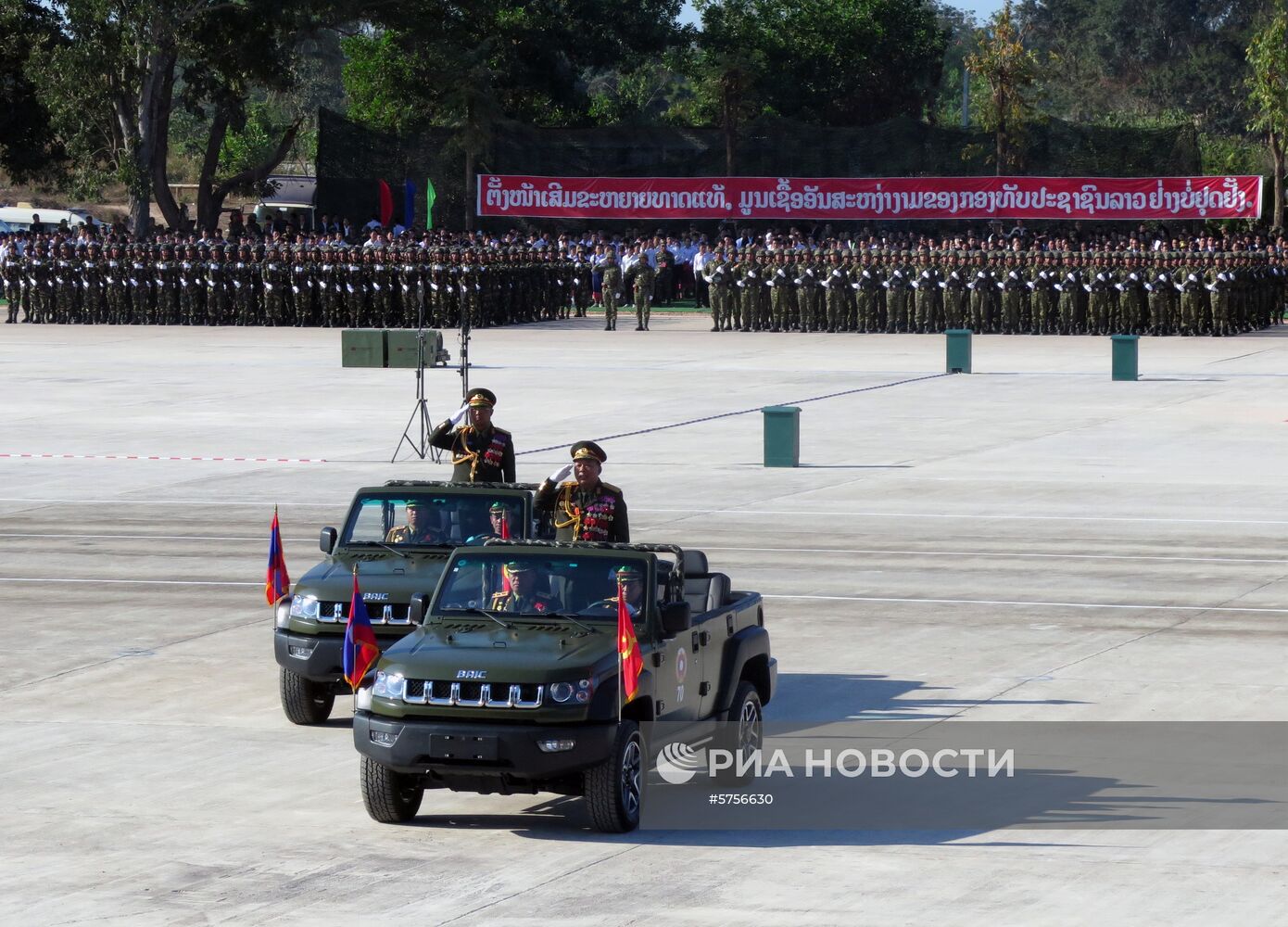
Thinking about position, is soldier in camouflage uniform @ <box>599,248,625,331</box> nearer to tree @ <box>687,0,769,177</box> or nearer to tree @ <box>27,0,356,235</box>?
tree @ <box>687,0,769,177</box>

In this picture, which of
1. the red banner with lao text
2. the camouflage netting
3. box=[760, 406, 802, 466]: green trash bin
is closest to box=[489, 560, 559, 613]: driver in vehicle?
box=[760, 406, 802, 466]: green trash bin

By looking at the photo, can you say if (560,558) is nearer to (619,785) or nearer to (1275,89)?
(619,785)

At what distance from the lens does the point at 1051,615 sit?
1623 cm

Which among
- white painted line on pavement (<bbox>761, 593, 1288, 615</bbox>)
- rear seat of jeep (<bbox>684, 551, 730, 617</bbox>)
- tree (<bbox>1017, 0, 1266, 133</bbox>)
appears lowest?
white painted line on pavement (<bbox>761, 593, 1288, 615</bbox>)

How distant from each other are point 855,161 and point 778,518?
1411 inches

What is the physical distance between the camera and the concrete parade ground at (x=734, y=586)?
9.20 m

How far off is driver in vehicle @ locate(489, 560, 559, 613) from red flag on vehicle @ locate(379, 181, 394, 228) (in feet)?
160

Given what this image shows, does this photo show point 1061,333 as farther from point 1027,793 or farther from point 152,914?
point 152,914

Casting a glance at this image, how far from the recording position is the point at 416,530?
13406 mm

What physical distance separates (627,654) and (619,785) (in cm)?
62

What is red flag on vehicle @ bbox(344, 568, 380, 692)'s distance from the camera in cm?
1149

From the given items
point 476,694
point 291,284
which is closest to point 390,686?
point 476,694

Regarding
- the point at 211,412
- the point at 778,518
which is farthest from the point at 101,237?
the point at 778,518

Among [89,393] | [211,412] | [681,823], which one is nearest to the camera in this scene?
[681,823]
